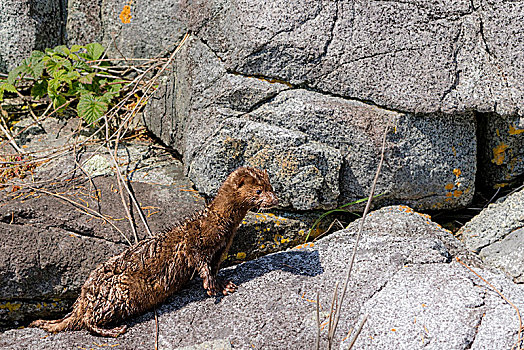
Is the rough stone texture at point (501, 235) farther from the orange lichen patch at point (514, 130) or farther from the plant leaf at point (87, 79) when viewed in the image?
the plant leaf at point (87, 79)

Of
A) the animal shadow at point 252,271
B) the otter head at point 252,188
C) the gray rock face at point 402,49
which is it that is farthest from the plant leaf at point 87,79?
the animal shadow at point 252,271

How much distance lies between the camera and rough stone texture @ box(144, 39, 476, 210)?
466 centimetres

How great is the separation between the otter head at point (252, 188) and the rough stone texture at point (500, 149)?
2.14 m

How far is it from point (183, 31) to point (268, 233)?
7.51ft

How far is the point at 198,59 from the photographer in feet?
16.5

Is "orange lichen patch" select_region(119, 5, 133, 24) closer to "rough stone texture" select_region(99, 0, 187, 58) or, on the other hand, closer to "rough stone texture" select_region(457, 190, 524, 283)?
"rough stone texture" select_region(99, 0, 187, 58)

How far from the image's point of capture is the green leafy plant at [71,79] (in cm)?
565

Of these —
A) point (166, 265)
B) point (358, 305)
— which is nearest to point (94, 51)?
point (166, 265)

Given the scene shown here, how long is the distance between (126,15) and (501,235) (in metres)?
4.39

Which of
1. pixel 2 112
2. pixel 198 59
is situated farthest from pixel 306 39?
pixel 2 112

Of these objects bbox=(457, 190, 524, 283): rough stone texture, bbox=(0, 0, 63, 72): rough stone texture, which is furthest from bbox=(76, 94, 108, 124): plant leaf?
bbox=(457, 190, 524, 283): rough stone texture

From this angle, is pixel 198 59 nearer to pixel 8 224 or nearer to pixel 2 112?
pixel 8 224

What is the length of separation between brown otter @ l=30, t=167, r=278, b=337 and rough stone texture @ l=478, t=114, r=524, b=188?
216 centimetres

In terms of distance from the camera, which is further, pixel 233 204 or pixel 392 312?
pixel 233 204
